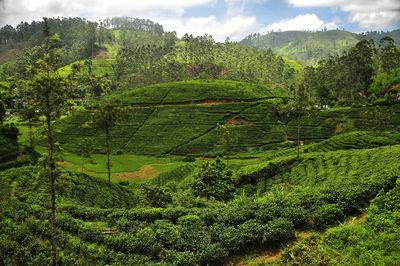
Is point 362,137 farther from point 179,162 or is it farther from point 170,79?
point 170,79

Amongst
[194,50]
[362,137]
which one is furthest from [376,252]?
[194,50]

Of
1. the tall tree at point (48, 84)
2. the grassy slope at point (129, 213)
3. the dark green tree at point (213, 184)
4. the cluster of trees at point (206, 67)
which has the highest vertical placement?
the cluster of trees at point (206, 67)

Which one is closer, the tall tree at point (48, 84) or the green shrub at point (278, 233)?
the tall tree at point (48, 84)

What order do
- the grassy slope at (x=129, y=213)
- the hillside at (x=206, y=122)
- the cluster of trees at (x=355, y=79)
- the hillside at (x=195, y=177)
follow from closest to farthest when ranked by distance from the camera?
the hillside at (x=195, y=177)
the grassy slope at (x=129, y=213)
the hillside at (x=206, y=122)
the cluster of trees at (x=355, y=79)

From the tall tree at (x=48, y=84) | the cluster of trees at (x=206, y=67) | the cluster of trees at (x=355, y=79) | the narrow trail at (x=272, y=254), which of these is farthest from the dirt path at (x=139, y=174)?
the cluster of trees at (x=206, y=67)

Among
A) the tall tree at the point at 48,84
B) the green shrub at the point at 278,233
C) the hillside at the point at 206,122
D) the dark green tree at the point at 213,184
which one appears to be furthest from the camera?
the hillside at the point at 206,122

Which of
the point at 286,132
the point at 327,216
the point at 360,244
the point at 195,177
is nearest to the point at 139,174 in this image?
the point at 195,177

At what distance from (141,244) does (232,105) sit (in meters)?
85.1

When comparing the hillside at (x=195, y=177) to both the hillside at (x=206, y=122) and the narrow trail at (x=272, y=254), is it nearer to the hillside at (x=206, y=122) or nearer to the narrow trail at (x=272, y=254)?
the narrow trail at (x=272, y=254)

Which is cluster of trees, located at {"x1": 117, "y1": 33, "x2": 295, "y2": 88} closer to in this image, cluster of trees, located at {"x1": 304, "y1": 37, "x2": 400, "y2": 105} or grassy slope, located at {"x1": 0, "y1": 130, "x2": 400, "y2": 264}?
cluster of trees, located at {"x1": 304, "y1": 37, "x2": 400, "y2": 105}

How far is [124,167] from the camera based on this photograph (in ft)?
243

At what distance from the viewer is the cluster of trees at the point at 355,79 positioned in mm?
110675

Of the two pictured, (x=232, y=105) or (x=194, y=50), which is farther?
(x=194, y=50)

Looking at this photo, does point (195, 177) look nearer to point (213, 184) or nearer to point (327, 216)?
point (213, 184)
